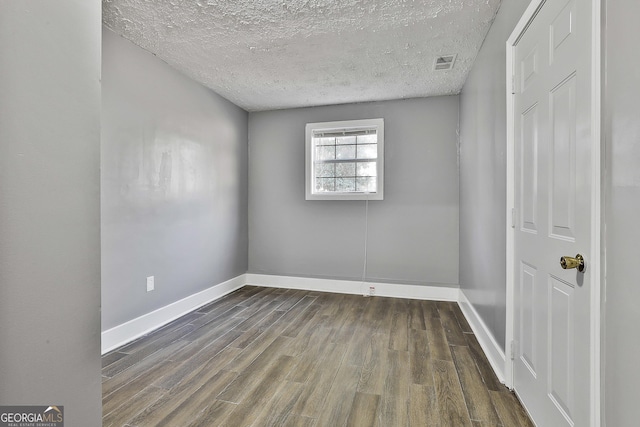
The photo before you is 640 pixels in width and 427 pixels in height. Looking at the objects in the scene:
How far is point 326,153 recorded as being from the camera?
14.3 feet

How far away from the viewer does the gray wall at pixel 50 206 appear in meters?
0.66

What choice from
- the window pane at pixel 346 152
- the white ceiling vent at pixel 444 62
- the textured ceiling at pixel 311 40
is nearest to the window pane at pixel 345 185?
the window pane at pixel 346 152

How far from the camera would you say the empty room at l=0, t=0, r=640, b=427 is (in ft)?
2.50

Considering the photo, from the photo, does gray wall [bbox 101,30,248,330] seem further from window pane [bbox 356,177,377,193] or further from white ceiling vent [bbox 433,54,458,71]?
white ceiling vent [bbox 433,54,458,71]

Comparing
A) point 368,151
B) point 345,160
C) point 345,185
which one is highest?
point 368,151

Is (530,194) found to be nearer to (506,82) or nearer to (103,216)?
(506,82)

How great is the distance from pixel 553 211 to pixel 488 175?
1079 mm

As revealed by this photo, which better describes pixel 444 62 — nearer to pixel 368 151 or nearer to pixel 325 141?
pixel 368 151

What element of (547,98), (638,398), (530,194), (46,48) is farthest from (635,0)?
(46,48)

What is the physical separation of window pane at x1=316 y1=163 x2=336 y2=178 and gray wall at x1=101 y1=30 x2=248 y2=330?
1190 mm

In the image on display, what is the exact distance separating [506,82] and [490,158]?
0.60 meters

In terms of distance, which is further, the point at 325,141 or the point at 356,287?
the point at 325,141

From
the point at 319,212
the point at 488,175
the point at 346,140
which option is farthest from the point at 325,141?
the point at 488,175

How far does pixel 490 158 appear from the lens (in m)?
2.36
